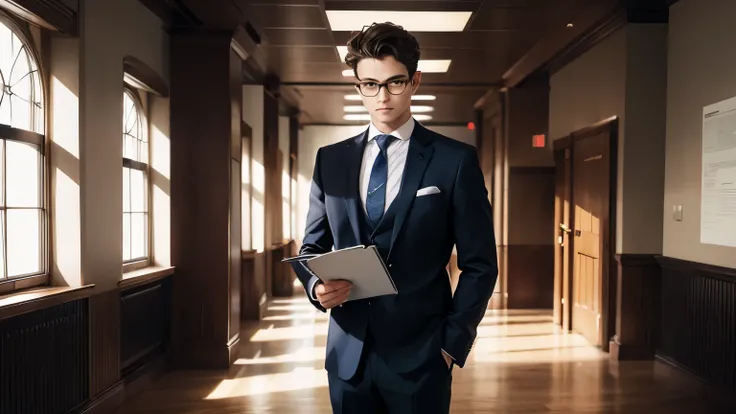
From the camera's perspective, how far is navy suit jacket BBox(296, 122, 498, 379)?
1528mm

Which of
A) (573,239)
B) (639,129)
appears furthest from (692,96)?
(573,239)

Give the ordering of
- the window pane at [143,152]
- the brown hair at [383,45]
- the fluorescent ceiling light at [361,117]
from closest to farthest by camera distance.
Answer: the brown hair at [383,45], the window pane at [143,152], the fluorescent ceiling light at [361,117]

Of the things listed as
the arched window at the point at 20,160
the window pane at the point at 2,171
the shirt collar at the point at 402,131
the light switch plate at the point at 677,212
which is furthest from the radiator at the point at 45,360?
the light switch plate at the point at 677,212

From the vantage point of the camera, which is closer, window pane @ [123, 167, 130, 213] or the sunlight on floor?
the sunlight on floor

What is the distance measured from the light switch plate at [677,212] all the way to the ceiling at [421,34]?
1.69 metres

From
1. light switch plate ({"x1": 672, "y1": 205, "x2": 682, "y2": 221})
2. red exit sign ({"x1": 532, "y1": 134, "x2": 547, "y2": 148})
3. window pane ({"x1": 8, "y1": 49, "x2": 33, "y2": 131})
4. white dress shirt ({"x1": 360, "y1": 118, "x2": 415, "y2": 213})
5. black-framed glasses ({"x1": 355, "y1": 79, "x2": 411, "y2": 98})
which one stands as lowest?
light switch plate ({"x1": 672, "y1": 205, "x2": 682, "y2": 221})

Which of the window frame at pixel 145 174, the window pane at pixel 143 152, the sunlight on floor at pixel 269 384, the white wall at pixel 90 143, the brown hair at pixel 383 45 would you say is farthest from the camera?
the window pane at pixel 143 152

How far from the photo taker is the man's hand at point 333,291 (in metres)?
1.50

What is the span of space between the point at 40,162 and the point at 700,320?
14.6 ft

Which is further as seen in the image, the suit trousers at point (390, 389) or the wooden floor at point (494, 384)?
the wooden floor at point (494, 384)

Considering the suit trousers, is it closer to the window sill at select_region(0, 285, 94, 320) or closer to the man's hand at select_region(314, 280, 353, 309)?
the man's hand at select_region(314, 280, 353, 309)

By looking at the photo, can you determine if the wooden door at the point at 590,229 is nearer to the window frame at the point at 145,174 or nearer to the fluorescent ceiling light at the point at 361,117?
the window frame at the point at 145,174

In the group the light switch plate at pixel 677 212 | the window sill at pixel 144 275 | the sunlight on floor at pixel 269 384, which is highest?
the light switch plate at pixel 677 212

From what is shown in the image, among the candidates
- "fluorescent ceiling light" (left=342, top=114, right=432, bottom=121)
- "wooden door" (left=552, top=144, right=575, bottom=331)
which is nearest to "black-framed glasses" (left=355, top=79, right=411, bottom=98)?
"wooden door" (left=552, top=144, right=575, bottom=331)
